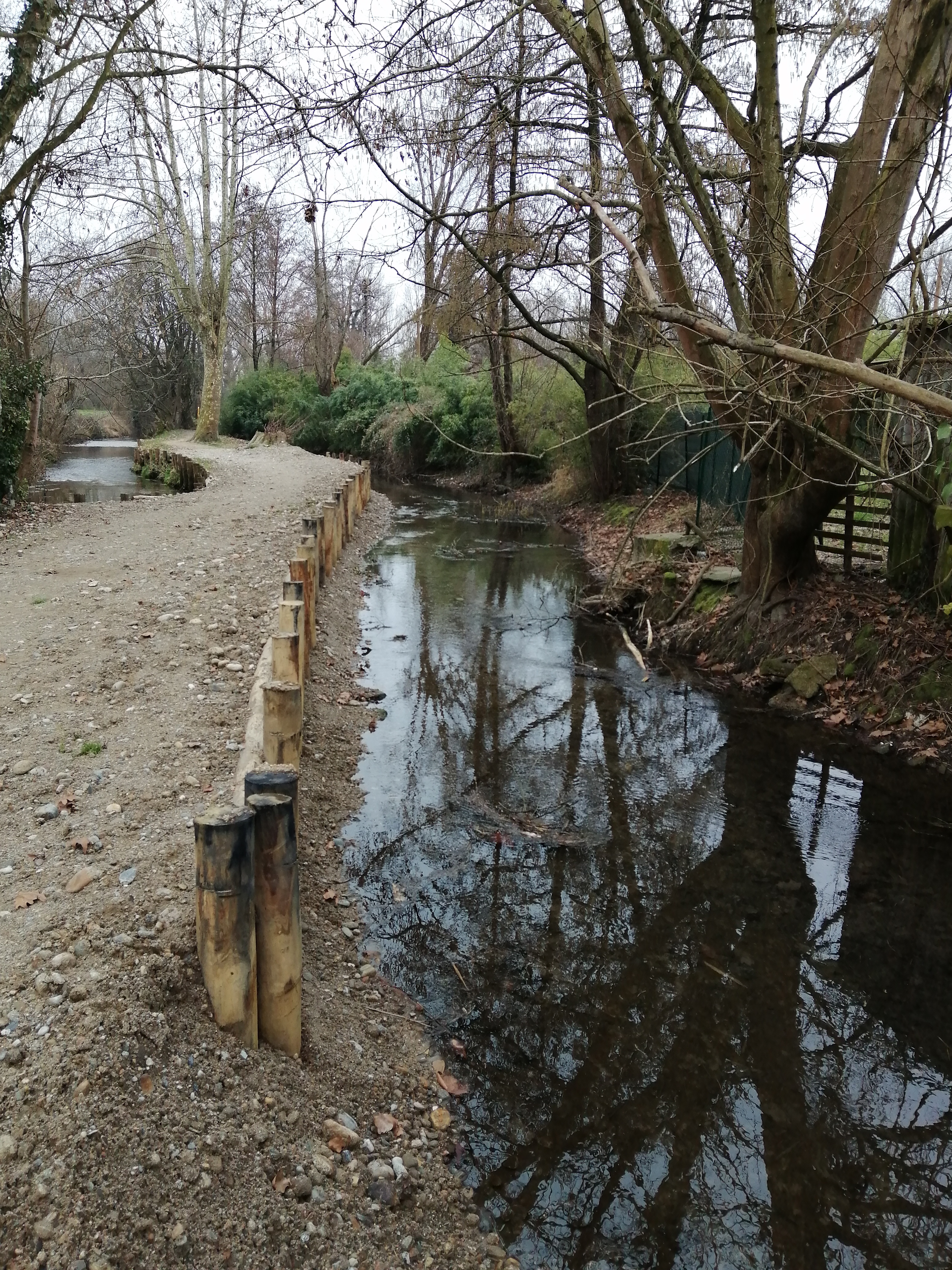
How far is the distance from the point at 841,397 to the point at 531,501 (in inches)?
617

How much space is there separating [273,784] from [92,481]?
81.4 ft

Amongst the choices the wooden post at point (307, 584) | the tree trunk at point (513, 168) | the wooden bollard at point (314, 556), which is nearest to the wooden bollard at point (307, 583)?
the wooden post at point (307, 584)

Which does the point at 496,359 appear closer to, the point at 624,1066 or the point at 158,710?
the point at 158,710

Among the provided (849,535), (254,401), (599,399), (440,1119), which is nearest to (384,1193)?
(440,1119)

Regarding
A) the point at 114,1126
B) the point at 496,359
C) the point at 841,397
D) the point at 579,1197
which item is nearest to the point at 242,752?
the point at 114,1126

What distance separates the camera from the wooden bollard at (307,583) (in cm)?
757

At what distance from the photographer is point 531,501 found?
74.5 ft

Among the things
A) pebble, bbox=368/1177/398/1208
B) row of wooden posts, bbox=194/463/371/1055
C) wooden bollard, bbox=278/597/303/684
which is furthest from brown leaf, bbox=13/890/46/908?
wooden bollard, bbox=278/597/303/684

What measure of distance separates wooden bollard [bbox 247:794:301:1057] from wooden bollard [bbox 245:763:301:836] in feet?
0.07

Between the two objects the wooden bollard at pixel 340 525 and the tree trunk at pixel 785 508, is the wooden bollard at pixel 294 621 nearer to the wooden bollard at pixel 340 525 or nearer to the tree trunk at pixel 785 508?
the tree trunk at pixel 785 508

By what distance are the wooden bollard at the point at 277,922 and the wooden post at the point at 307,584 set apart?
14.1ft

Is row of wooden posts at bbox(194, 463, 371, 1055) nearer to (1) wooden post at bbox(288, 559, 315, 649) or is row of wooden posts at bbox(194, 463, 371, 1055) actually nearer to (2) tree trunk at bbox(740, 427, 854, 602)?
(1) wooden post at bbox(288, 559, 315, 649)

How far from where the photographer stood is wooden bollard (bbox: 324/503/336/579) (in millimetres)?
10977

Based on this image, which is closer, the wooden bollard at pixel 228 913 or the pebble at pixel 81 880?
the wooden bollard at pixel 228 913
